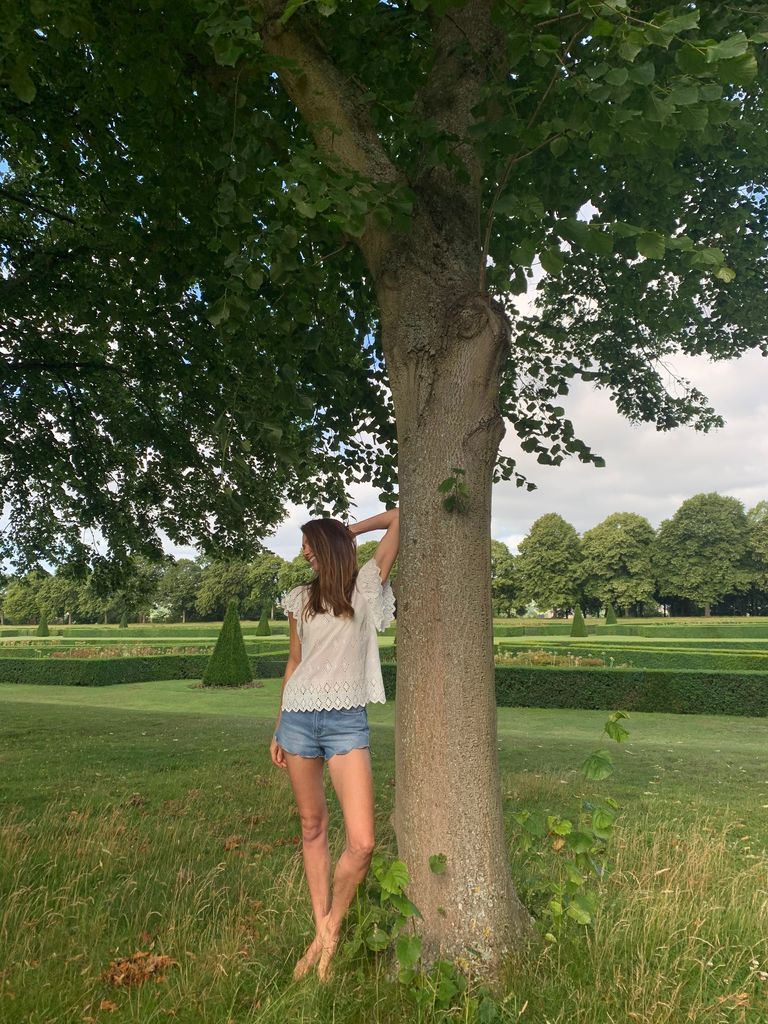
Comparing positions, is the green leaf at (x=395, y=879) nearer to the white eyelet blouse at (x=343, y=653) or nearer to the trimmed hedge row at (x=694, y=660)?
the white eyelet blouse at (x=343, y=653)

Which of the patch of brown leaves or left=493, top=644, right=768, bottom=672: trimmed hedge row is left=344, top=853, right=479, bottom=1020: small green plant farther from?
left=493, top=644, right=768, bottom=672: trimmed hedge row

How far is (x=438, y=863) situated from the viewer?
3078 mm

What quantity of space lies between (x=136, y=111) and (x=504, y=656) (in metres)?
23.0

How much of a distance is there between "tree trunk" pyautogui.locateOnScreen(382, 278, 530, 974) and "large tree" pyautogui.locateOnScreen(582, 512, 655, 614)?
69.3 m

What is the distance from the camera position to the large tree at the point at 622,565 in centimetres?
6981

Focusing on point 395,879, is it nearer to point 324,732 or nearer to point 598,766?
point 324,732

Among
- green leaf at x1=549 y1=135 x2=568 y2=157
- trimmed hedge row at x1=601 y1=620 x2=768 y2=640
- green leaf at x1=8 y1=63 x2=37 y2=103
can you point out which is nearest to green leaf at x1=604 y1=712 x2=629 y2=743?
green leaf at x1=549 y1=135 x2=568 y2=157

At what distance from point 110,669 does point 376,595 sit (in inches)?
1033

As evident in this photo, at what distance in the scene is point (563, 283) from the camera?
8703 millimetres

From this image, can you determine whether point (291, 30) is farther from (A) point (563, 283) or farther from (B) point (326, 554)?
(A) point (563, 283)

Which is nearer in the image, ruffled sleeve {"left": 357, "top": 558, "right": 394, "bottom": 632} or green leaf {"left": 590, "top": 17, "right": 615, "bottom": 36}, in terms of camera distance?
→ green leaf {"left": 590, "top": 17, "right": 615, "bottom": 36}

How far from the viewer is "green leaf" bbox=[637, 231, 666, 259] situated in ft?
9.47

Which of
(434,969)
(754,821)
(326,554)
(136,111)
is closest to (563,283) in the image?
(136,111)

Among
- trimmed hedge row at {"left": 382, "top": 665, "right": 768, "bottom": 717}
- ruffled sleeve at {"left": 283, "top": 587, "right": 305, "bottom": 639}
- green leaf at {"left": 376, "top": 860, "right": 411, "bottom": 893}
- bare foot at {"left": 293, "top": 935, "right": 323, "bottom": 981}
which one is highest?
ruffled sleeve at {"left": 283, "top": 587, "right": 305, "bottom": 639}
